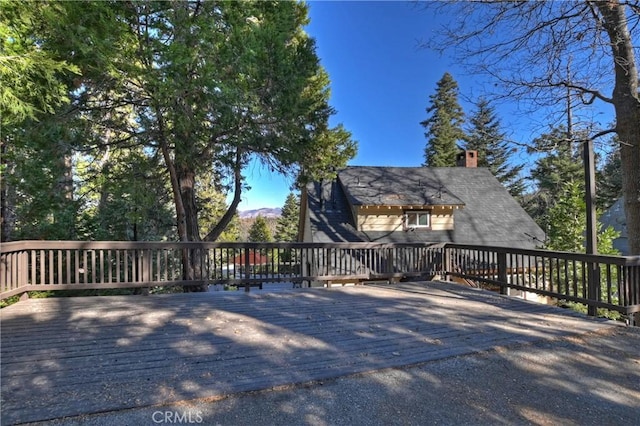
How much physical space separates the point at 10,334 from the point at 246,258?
332 centimetres

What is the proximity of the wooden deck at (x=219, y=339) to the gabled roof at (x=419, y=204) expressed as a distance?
6840mm

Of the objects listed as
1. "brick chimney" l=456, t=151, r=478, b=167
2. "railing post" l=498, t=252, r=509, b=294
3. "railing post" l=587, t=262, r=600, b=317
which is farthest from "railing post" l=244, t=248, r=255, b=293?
"brick chimney" l=456, t=151, r=478, b=167

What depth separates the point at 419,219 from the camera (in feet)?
43.1

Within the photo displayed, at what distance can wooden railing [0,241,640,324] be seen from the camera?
4.58m

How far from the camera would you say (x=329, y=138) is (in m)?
11.5

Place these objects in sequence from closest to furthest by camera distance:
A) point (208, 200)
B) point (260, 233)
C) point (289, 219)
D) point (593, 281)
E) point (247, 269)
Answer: point (593, 281) → point (247, 269) → point (208, 200) → point (260, 233) → point (289, 219)

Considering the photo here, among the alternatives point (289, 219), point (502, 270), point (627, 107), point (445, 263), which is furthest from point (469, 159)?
point (289, 219)

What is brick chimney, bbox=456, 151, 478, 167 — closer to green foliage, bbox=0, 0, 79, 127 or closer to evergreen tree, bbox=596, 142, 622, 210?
evergreen tree, bbox=596, 142, 622, 210

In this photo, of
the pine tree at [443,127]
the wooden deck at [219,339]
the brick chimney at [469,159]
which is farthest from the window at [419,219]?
the pine tree at [443,127]

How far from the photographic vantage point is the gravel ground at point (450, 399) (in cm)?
217

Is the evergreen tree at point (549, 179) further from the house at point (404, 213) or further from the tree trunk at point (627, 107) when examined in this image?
the tree trunk at point (627, 107)

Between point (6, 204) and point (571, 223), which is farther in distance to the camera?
point (571, 223)

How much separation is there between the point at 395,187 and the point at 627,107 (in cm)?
850

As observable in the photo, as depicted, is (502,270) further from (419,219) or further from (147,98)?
(147,98)
